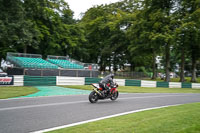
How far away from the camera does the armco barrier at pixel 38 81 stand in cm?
1859

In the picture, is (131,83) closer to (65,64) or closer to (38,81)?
(65,64)

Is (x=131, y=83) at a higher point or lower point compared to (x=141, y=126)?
higher

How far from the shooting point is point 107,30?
4791 centimetres

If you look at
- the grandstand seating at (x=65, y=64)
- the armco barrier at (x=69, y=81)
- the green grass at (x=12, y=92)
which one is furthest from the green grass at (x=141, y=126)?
the grandstand seating at (x=65, y=64)

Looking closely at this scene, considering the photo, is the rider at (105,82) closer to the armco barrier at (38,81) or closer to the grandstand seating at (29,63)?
the armco barrier at (38,81)

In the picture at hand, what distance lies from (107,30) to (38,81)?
103 ft

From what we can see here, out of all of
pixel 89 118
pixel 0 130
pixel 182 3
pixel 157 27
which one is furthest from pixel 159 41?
pixel 0 130

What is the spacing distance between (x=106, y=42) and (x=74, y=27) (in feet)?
31.0

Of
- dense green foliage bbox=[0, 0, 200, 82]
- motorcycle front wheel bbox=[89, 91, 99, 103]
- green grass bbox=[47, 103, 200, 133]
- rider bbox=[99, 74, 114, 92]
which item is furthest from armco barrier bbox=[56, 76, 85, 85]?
green grass bbox=[47, 103, 200, 133]

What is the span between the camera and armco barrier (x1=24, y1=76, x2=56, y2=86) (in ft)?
61.0

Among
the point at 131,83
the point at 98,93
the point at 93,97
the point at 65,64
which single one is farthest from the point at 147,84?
the point at 93,97

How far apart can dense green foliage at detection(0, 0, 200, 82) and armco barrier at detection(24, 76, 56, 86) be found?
6.41m

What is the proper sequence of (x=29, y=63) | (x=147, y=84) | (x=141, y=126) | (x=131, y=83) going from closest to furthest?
(x=141, y=126) < (x=131, y=83) < (x=147, y=84) < (x=29, y=63)

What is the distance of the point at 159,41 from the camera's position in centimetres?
2795
